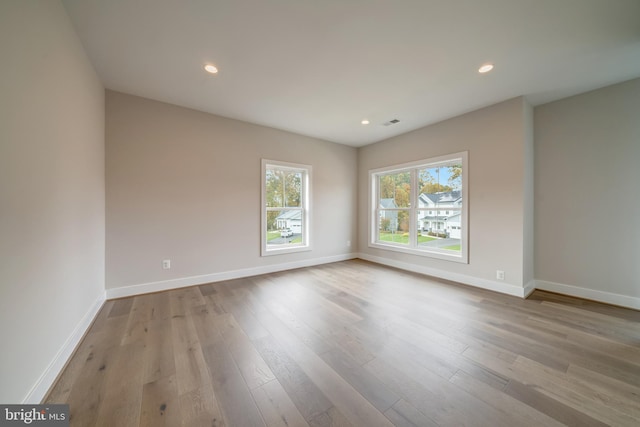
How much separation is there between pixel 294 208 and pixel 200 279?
210 centimetres

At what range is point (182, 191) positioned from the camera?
3.38 metres

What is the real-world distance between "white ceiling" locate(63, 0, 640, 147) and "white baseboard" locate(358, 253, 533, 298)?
261cm

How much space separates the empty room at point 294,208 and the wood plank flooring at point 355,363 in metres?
0.02

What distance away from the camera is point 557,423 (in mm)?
1238

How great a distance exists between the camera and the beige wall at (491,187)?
3.07m

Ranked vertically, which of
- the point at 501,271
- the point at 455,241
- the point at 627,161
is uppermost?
the point at 627,161

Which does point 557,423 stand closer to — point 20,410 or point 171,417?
point 171,417

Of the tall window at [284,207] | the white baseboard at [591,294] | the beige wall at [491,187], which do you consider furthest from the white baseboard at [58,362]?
the white baseboard at [591,294]

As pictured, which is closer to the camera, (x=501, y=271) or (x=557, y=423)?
(x=557, y=423)

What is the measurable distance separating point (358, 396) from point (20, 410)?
185cm

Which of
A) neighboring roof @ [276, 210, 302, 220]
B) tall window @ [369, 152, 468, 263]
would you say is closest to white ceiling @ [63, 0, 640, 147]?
tall window @ [369, 152, 468, 263]

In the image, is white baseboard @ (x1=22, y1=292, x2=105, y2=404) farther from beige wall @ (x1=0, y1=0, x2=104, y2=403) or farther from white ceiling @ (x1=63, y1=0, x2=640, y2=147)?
white ceiling @ (x1=63, y1=0, x2=640, y2=147)

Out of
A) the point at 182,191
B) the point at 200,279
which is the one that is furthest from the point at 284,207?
the point at 200,279

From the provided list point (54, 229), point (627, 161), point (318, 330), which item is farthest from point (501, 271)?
point (54, 229)
